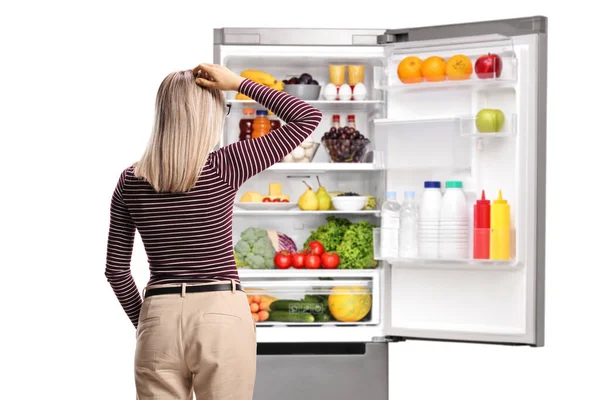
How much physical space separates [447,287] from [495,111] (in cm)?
84

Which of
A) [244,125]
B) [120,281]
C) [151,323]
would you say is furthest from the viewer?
[244,125]

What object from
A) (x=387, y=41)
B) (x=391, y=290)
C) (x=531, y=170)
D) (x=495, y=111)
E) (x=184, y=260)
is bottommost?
(x=391, y=290)

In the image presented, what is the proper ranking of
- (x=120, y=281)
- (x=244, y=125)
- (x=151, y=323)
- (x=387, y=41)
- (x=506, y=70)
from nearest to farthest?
(x=151, y=323) → (x=120, y=281) → (x=506, y=70) → (x=387, y=41) → (x=244, y=125)

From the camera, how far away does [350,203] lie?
12.8ft

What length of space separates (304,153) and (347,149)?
0.76 feet

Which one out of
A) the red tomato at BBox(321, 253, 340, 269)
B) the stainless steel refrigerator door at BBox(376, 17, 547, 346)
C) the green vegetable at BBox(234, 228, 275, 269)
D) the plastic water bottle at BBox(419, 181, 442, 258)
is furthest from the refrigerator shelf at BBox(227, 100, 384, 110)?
the red tomato at BBox(321, 253, 340, 269)

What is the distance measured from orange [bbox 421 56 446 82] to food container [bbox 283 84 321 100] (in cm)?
60

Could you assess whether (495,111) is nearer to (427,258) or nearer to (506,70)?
(506,70)

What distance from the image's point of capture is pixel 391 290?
12.5 ft

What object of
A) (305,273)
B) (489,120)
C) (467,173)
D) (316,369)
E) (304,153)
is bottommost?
(316,369)

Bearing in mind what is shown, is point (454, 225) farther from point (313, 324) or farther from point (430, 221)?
point (313, 324)

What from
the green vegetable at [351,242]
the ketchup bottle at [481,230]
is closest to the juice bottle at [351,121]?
the green vegetable at [351,242]

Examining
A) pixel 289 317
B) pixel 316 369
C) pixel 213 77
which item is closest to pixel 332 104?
pixel 289 317

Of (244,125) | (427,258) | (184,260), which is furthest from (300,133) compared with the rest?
(244,125)
